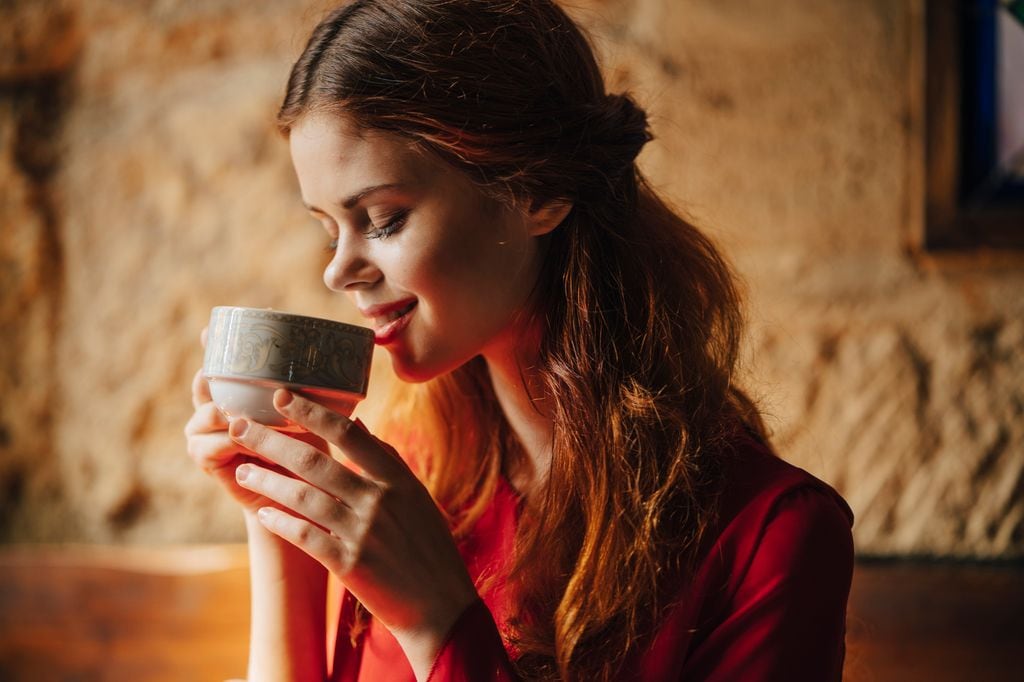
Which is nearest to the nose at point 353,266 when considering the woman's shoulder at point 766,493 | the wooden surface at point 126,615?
the woman's shoulder at point 766,493

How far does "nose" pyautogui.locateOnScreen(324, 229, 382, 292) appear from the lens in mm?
849

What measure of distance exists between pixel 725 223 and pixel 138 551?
114cm

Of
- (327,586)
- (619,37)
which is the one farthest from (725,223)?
(327,586)

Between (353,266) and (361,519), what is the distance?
24cm

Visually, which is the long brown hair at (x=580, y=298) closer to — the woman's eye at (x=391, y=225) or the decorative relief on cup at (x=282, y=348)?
the woman's eye at (x=391, y=225)

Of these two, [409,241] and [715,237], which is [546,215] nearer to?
[409,241]

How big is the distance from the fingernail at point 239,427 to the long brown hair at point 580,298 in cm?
29

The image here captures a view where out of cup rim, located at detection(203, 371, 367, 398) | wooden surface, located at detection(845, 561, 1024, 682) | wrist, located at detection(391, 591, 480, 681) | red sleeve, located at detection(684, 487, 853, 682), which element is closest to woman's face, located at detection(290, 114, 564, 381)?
cup rim, located at detection(203, 371, 367, 398)

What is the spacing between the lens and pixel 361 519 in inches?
30.0

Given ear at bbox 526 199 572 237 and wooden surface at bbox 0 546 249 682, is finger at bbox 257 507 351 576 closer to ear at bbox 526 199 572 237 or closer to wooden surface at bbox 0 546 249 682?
ear at bbox 526 199 572 237

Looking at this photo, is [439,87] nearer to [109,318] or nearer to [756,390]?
[756,390]

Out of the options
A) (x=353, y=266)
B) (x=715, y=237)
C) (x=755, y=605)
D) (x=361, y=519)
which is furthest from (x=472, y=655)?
(x=715, y=237)

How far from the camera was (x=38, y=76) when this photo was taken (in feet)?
5.29

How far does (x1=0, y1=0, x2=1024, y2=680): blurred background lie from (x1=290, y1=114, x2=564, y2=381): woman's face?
1.42 feet
